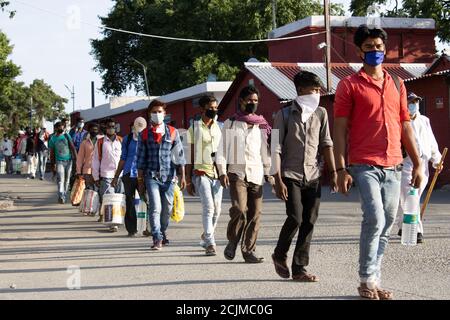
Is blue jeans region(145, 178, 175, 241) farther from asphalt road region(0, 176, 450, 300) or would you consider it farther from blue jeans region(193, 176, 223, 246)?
blue jeans region(193, 176, 223, 246)

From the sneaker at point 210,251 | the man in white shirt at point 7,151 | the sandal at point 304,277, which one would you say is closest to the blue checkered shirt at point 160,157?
the sneaker at point 210,251

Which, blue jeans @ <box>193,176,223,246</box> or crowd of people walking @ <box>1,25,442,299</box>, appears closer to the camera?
crowd of people walking @ <box>1,25,442,299</box>

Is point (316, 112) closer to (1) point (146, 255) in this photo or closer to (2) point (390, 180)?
(2) point (390, 180)

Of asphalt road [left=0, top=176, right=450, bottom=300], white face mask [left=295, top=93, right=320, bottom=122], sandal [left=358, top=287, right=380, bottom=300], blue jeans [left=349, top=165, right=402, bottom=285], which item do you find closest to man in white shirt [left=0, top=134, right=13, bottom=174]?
asphalt road [left=0, top=176, right=450, bottom=300]

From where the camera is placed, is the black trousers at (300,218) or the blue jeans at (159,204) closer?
the black trousers at (300,218)

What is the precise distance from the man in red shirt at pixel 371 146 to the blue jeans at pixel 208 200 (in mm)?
3439

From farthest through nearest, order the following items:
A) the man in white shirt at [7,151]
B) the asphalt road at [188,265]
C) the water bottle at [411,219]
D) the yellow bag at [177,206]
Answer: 1. the man in white shirt at [7,151]
2. the yellow bag at [177,206]
3. the water bottle at [411,219]
4. the asphalt road at [188,265]

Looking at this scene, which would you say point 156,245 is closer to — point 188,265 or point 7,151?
point 188,265

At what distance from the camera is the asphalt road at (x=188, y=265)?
7.50 metres

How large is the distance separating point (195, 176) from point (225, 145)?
1072mm

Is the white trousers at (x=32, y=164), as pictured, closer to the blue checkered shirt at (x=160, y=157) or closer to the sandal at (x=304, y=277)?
the blue checkered shirt at (x=160, y=157)

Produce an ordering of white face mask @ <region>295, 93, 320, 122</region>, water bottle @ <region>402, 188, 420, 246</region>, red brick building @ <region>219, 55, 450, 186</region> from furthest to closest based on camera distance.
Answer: red brick building @ <region>219, 55, 450, 186</region> < water bottle @ <region>402, 188, 420, 246</region> < white face mask @ <region>295, 93, 320, 122</region>

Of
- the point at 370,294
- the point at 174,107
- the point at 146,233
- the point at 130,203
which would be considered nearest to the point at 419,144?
the point at 146,233

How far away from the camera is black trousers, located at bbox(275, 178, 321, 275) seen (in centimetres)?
798
